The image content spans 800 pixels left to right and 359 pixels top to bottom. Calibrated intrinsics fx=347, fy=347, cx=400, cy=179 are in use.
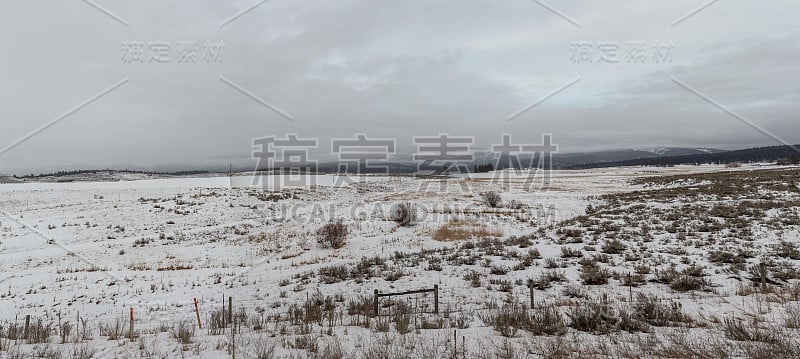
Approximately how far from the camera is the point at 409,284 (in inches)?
468

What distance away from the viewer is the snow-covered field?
6.33 metres

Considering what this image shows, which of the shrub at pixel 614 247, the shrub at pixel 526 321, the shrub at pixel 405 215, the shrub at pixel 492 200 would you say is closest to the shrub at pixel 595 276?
the shrub at pixel 614 247

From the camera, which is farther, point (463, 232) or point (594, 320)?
point (463, 232)

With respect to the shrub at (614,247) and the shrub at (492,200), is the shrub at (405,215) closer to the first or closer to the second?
the shrub at (492,200)

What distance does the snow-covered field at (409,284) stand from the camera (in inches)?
249

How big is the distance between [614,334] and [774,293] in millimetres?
5314

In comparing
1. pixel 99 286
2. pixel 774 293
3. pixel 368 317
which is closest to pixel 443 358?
pixel 368 317

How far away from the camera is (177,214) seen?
27672 mm

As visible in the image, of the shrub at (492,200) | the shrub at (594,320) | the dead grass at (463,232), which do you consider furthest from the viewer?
the shrub at (492,200)

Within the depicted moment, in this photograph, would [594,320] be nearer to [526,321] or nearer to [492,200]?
[526,321]

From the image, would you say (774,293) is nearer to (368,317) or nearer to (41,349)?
(368,317)

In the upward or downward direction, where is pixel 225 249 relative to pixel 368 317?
downward

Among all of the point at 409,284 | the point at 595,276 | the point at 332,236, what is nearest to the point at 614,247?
the point at 595,276

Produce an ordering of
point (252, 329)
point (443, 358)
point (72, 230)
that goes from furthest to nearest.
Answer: point (72, 230), point (252, 329), point (443, 358)
